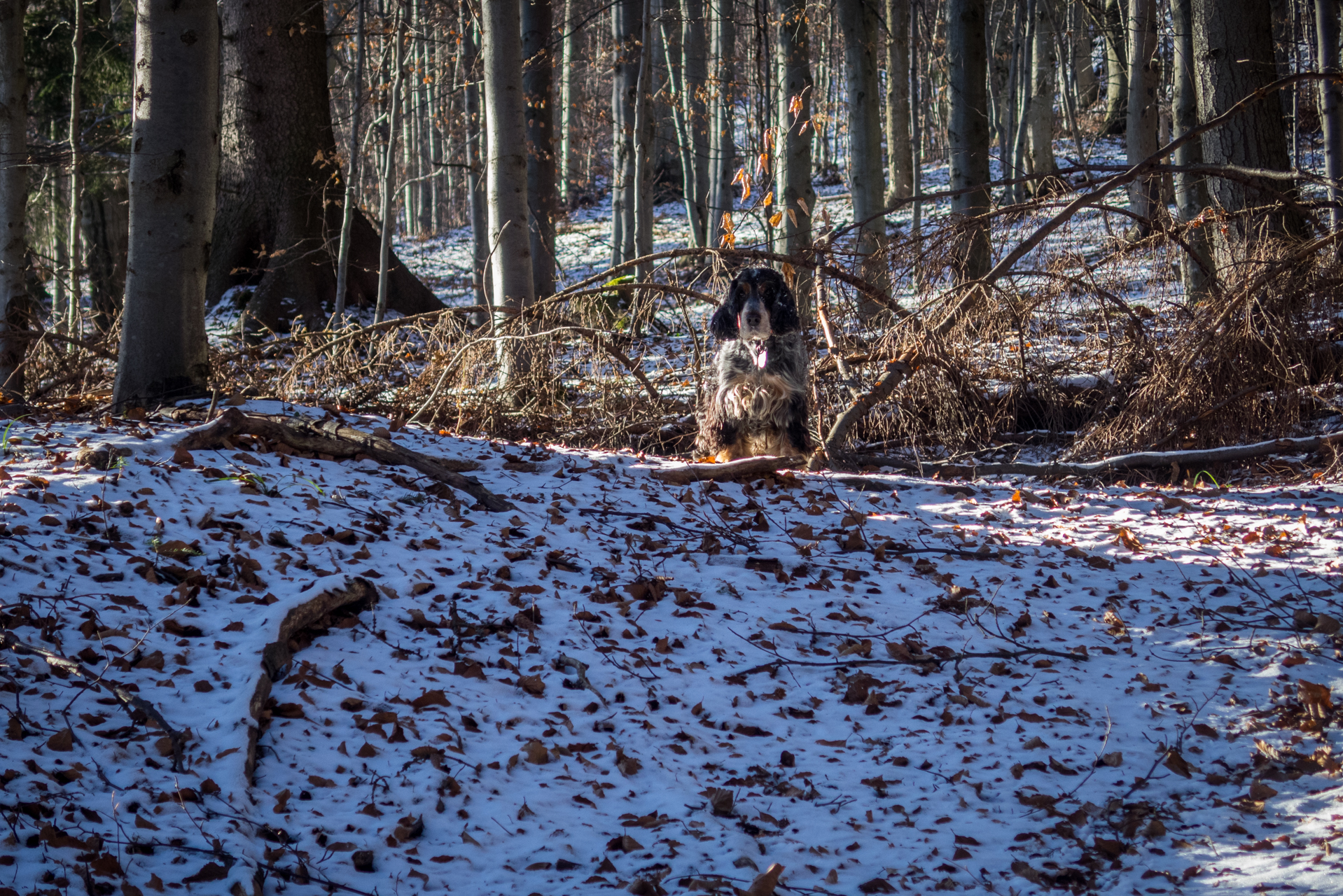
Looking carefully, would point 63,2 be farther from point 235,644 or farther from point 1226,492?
point 1226,492

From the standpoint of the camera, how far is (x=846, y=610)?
4379 mm

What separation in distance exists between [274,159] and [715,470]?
8.17 metres

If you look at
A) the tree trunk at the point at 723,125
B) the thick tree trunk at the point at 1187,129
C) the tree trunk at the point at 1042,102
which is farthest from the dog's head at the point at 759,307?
the tree trunk at the point at 1042,102

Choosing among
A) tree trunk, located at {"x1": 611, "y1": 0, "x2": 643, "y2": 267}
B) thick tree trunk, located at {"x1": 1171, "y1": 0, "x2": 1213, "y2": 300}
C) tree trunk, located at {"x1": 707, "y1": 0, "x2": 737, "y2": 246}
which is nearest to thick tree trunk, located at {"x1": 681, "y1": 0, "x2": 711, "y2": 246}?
tree trunk, located at {"x1": 707, "y1": 0, "x2": 737, "y2": 246}

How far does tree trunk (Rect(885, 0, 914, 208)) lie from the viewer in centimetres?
1820

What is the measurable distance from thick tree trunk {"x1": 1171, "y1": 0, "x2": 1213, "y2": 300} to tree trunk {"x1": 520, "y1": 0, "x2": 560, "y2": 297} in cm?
723

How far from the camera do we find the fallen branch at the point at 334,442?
4.95 meters

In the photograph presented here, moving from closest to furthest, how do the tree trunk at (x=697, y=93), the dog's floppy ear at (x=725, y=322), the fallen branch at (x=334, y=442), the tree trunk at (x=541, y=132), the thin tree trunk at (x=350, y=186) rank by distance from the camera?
the fallen branch at (x=334, y=442) < the dog's floppy ear at (x=725, y=322) < the thin tree trunk at (x=350, y=186) < the tree trunk at (x=541, y=132) < the tree trunk at (x=697, y=93)

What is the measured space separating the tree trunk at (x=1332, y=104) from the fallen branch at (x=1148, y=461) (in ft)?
5.51

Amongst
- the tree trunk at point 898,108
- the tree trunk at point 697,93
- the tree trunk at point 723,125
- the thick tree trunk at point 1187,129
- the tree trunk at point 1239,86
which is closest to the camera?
the tree trunk at point 1239,86

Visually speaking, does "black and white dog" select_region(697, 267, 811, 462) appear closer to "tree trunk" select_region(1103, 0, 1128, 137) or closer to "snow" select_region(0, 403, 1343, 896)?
"snow" select_region(0, 403, 1343, 896)

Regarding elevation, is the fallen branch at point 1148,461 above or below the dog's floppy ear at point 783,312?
below

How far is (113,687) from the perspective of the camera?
2.93 metres

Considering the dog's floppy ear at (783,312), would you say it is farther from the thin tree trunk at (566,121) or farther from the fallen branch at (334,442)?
the thin tree trunk at (566,121)
